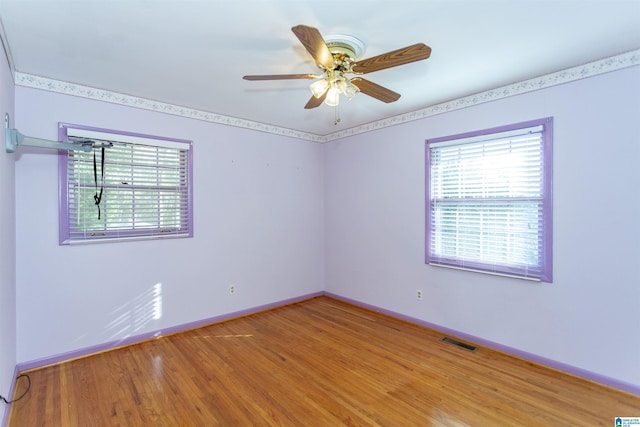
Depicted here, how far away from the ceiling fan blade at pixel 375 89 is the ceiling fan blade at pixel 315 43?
0.28 m

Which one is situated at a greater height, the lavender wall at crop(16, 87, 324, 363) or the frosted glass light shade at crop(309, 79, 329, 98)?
the frosted glass light shade at crop(309, 79, 329, 98)

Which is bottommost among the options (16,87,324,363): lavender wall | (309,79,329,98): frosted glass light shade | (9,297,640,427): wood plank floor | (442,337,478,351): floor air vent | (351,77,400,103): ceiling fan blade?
(9,297,640,427): wood plank floor

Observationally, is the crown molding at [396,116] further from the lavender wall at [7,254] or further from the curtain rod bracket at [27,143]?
the curtain rod bracket at [27,143]

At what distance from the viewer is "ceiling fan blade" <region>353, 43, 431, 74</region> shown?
1.60m

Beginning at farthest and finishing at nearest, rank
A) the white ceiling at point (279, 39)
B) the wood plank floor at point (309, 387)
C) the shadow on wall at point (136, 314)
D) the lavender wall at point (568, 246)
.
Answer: the shadow on wall at point (136, 314)
the lavender wall at point (568, 246)
the wood plank floor at point (309, 387)
the white ceiling at point (279, 39)

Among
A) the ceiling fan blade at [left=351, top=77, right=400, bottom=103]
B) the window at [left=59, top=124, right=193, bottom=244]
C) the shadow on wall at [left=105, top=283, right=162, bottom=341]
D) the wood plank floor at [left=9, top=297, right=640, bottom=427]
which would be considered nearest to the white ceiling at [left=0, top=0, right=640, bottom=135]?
the ceiling fan blade at [left=351, top=77, right=400, bottom=103]

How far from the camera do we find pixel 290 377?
2.51 meters

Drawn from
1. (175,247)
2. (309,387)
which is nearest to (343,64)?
(309,387)

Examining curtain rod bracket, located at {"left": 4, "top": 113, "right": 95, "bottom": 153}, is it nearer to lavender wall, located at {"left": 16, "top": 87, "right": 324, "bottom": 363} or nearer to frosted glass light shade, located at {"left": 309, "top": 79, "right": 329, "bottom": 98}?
lavender wall, located at {"left": 16, "top": 87, "right": 324, "bottom": 363}

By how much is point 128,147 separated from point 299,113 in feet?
6.15

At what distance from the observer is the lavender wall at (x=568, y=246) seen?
2.30 metres

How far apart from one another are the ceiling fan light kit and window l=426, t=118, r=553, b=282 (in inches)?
55.1

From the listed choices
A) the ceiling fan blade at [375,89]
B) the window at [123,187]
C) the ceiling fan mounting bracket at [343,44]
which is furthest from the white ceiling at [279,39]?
the window at [123,187]

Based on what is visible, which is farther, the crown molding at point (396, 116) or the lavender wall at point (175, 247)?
the lavender wall at point (175, 247)
